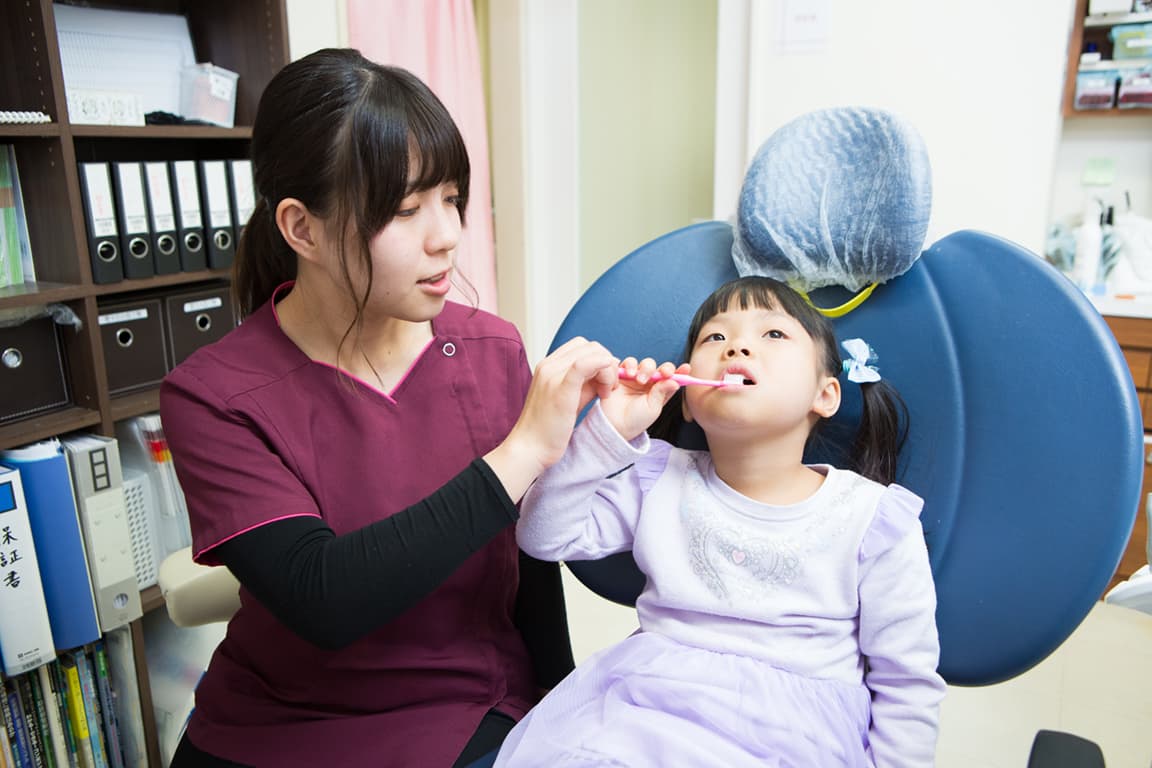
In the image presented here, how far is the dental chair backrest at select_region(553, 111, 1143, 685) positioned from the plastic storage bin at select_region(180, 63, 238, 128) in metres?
1.29

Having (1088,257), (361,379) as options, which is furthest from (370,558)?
(1088,257)

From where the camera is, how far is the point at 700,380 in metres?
1.07

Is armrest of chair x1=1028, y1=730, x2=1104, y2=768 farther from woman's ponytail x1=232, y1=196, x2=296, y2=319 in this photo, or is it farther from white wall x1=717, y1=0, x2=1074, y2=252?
white wall x1=717, y1=0, x2=1074, y2=252

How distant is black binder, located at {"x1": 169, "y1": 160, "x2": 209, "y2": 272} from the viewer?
6.36 ft

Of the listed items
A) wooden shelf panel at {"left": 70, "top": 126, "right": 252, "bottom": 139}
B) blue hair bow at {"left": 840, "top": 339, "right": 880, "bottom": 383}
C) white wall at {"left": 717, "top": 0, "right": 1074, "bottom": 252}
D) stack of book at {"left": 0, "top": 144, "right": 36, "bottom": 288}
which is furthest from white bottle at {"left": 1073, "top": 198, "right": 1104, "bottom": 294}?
stack of book at {"left": 0, "top": 144, "right": 36, "bottom": 288}

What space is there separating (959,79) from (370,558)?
2.33 m

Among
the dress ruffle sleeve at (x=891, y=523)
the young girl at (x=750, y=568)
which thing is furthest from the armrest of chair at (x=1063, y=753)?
the dress ruffle sleeve at (x=891, y=523)

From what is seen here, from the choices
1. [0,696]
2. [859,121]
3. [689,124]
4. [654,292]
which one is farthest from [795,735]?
[689,124]

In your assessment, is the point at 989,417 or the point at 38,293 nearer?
the point at 989,417

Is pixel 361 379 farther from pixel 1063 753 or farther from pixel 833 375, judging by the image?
pixel 1063 753

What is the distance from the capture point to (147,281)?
1880 mm

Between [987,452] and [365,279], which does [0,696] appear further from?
[987,452]

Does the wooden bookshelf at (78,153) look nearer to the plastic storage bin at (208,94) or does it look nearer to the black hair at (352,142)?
the plastic storage bin at (208,94)

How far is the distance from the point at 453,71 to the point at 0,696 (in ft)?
6.35
